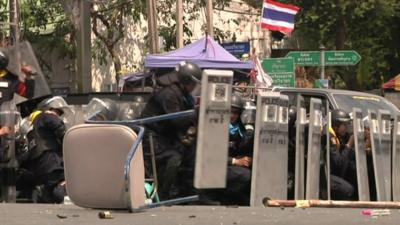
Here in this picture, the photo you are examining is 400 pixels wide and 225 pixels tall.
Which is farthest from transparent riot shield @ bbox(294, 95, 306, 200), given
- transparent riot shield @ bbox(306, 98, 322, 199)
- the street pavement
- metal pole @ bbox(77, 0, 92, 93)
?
A: metal pole @ bbox(77, 0, 92, 93)

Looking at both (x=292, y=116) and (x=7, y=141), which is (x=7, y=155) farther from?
(x=292, y=116)

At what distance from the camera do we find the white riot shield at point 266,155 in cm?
782

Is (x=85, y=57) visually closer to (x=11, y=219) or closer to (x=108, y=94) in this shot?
(x=108, y=94)

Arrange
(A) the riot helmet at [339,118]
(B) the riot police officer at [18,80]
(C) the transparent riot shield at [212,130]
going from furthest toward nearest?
(A) the riot helmet at [339,118]
(B) the riot police officer at [18,80]
(C) the transparent riot shield at [212,130]

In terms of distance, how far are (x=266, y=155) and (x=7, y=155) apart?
3.14 meters

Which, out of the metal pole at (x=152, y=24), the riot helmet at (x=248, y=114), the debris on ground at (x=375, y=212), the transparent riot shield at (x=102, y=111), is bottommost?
the debris on ground at (x=375, y=212)

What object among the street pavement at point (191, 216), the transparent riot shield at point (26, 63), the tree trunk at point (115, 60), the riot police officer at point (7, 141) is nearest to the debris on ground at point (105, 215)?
the street pavement at point (191, 216)

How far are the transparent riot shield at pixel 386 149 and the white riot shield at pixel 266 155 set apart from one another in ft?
4.88

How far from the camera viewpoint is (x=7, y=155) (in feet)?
28.9

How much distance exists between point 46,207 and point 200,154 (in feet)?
5.91

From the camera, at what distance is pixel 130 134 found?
21.4ft

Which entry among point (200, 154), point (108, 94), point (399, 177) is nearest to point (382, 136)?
point (399, 177)

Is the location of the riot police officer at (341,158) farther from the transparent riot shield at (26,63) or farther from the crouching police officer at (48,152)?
the transparent riot shield at (26,63)

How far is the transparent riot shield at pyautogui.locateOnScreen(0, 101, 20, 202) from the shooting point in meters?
8.73
